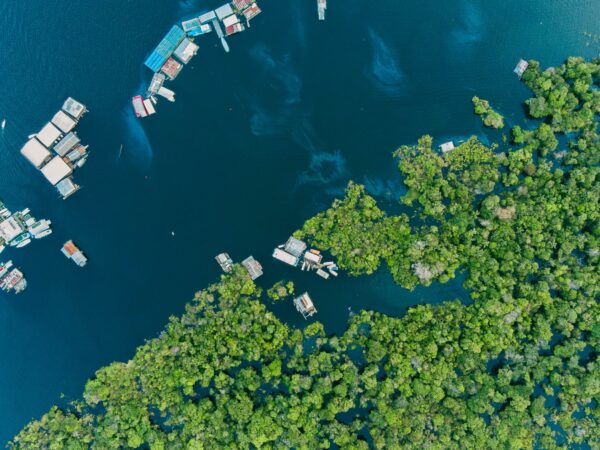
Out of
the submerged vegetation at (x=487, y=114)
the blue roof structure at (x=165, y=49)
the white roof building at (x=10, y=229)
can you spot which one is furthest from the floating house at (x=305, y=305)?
the white roof building at (x=10, y=229)

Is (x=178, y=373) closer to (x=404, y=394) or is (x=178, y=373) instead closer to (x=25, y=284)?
(x=25, y=284)

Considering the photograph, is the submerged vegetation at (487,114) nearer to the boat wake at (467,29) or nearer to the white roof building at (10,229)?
the boat wake at (467,29)

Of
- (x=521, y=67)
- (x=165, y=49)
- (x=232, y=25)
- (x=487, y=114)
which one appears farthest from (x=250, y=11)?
(x=521, y=67)

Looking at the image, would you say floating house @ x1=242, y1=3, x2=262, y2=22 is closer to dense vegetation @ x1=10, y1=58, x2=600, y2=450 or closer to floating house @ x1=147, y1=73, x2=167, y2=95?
floating house @ x1=147, y1=73, x2=167, y2=95

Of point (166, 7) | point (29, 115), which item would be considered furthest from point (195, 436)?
point (166, 7)

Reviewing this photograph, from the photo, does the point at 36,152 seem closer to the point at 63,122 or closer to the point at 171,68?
the point at 63,122

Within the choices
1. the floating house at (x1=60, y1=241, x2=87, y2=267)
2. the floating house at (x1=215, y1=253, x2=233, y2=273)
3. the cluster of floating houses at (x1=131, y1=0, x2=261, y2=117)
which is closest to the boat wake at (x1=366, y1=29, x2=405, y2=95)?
the cluster of floating houses at (x1=131, y1=0, x2=261, y2=117)

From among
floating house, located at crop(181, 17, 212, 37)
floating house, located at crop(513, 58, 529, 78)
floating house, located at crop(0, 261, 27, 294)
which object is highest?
floating house, located at crop(513, 58, 529, 78)
